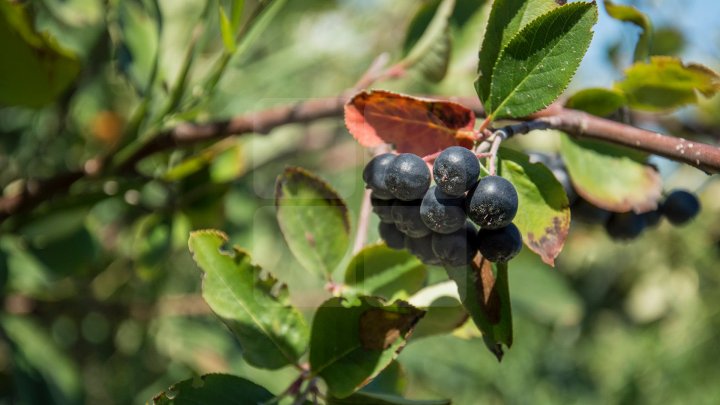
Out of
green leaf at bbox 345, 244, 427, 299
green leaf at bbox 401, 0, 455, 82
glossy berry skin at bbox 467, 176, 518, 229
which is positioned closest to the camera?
glossy berry skin at bbox 467, 176, 518, 229

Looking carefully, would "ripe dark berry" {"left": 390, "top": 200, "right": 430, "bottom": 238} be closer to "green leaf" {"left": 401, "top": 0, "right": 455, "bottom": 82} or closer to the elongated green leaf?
the elongated green leaf

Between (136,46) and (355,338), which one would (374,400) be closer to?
(355,338)

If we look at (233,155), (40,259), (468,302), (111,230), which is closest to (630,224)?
(468,302)

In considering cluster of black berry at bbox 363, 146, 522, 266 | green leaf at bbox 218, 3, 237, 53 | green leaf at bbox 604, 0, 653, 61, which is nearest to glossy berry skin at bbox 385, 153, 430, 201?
cluster of black berry at bbox 363, 146, 522, 266

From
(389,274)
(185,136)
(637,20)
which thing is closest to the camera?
(389,274)

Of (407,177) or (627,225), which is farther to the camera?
(627,225)

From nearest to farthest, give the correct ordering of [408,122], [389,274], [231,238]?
[408,122] → [389,274] → [231,238]

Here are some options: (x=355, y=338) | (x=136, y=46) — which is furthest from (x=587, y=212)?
(x=136, y=46)

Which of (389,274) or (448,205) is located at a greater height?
(448,205)
